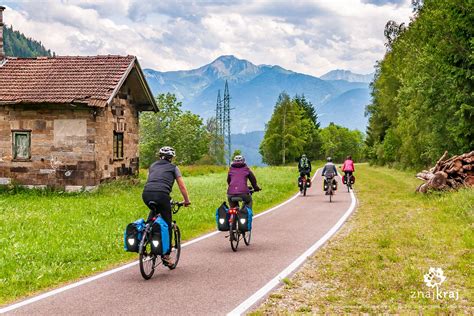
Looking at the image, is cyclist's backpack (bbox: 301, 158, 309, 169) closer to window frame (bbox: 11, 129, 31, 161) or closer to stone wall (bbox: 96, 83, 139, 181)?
stone wall (bbox: 96, 83, 139, 181)

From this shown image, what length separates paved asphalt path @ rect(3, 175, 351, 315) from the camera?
21.6 feet

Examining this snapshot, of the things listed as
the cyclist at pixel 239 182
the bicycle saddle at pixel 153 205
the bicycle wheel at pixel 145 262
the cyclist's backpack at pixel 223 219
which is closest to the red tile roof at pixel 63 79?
the cyclist at pixel 239 182

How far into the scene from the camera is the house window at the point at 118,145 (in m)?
25.5

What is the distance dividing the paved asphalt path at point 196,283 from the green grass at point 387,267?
59 cm

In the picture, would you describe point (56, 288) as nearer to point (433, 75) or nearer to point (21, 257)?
point (21, 257)

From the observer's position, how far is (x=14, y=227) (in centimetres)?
1341

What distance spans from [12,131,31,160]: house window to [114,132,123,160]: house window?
3.97 metres

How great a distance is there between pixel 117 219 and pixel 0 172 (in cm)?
1161

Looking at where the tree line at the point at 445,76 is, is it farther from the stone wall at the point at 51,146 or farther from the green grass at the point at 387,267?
the stone wall at the point at 51,146

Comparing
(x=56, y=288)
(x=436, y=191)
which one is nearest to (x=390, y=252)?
(x=56, y=288)

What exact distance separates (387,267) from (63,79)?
2025cm

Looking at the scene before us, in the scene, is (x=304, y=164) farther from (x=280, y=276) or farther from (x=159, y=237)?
(x=159, y=237)

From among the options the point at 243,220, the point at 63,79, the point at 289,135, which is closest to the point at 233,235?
the point at 243,220

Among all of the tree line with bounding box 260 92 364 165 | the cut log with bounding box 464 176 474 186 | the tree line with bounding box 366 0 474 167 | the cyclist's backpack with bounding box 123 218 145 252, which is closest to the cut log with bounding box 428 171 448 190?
the cut log with bounding box 464 176 474 186
